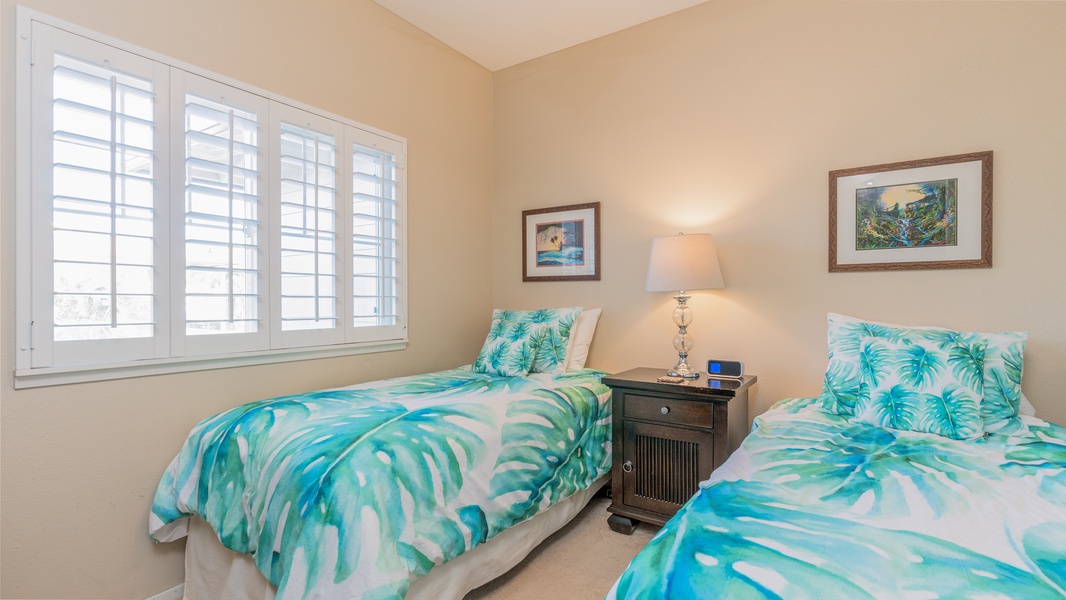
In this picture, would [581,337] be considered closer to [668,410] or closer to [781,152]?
[668,410]

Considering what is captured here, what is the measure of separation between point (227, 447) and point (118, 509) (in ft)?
1.76

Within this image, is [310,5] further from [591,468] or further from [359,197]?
[591,468]

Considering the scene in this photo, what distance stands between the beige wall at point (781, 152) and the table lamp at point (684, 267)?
0.28 m

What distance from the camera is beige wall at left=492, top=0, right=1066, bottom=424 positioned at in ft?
6.64

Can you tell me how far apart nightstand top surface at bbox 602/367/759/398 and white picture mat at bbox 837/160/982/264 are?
0.79 m

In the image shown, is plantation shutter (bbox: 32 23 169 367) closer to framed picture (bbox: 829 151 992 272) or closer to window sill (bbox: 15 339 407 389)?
window sill (bbox: 15 339 407 389)

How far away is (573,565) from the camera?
210cm

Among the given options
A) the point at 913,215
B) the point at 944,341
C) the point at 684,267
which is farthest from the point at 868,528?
the point at 913,215

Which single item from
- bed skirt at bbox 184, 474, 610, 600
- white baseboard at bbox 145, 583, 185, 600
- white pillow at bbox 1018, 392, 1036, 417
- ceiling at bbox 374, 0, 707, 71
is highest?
ceiling at bbox 374, 0, 707, 71

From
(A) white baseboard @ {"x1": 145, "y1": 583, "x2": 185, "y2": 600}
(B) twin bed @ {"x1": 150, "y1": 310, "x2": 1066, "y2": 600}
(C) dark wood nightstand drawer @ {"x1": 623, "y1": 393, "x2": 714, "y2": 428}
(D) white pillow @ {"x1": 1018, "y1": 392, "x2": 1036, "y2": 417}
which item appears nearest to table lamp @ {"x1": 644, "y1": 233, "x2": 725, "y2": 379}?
(C) dark wood nightstand drawer @ {"x1": 623, "y1": 393, "x2": 714, "y2": 428}

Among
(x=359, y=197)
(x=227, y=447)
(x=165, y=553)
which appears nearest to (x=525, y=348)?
(x=359, y=197)

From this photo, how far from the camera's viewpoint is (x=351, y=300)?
2.59 metres

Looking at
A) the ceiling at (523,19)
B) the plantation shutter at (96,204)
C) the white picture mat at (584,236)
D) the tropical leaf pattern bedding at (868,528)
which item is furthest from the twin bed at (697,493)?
the ceiling at (523,19)

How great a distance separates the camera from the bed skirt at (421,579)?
1.61 metres
